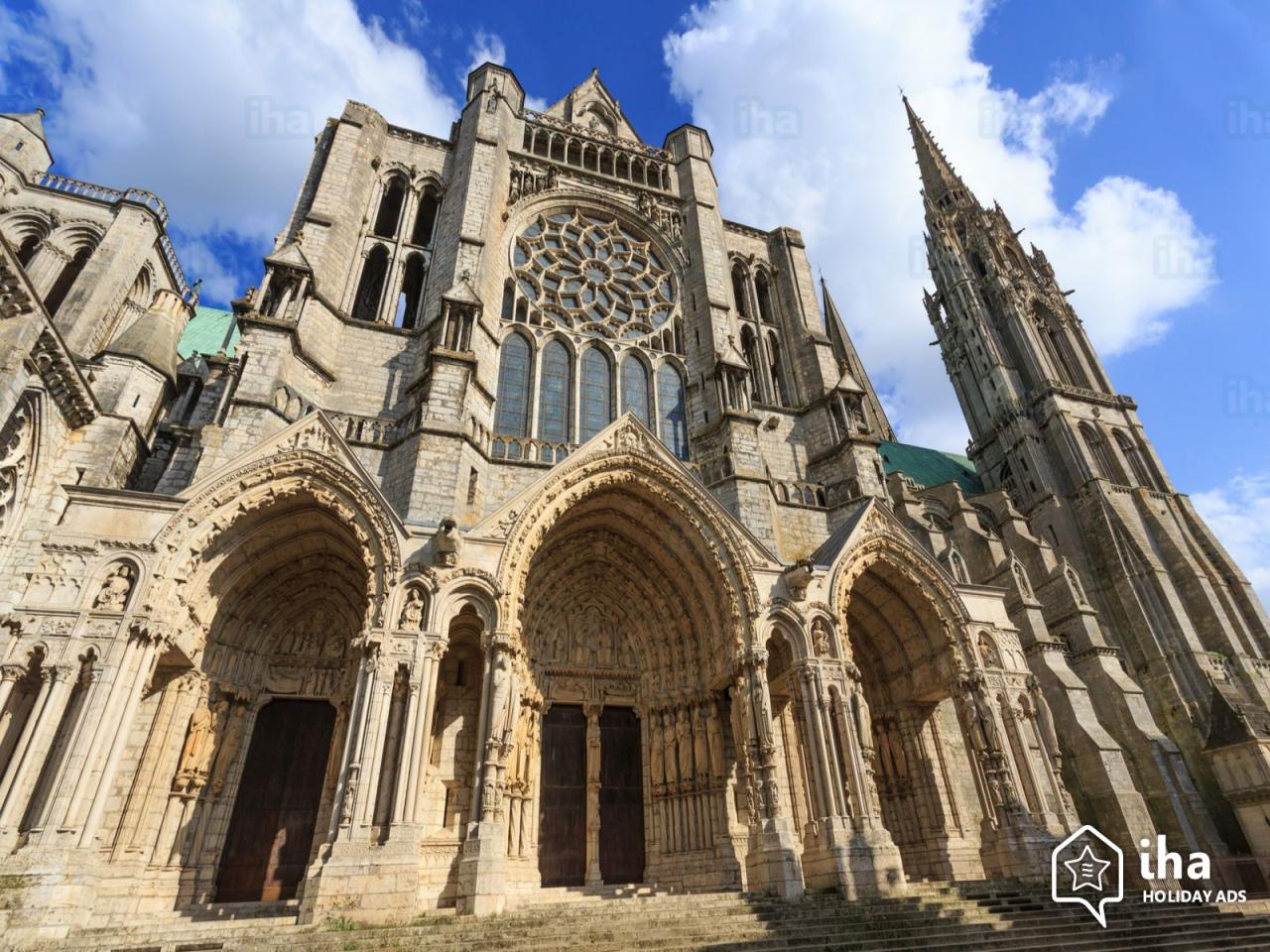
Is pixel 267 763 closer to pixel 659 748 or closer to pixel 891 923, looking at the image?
pixel 659 748

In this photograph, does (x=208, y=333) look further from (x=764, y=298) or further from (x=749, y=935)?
(x=749, y=935)

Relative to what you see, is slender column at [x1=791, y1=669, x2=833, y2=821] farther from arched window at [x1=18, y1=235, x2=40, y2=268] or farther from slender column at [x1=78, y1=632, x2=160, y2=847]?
arched window at [x1=18, y1=235, x2=40, y2=268]

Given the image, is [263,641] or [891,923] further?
[263,641]

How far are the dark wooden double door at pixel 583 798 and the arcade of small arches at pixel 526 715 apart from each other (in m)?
0.04

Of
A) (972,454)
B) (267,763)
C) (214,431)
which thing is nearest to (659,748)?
(267,763)

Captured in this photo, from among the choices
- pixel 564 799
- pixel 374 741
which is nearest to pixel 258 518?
pixel 374 741

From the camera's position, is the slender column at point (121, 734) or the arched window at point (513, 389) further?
the arched window at point (513, 389)

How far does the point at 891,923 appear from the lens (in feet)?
25.7

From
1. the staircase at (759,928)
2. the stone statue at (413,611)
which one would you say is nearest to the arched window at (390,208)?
the stone statue at (413,611)

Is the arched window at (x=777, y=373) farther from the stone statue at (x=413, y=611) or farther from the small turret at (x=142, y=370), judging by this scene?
the small turret at (x=142, y=370)

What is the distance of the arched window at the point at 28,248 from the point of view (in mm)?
17750

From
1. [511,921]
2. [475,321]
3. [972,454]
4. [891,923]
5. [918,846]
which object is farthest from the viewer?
[972,454]

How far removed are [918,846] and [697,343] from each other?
1156 cm

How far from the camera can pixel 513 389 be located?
14.7 metres
